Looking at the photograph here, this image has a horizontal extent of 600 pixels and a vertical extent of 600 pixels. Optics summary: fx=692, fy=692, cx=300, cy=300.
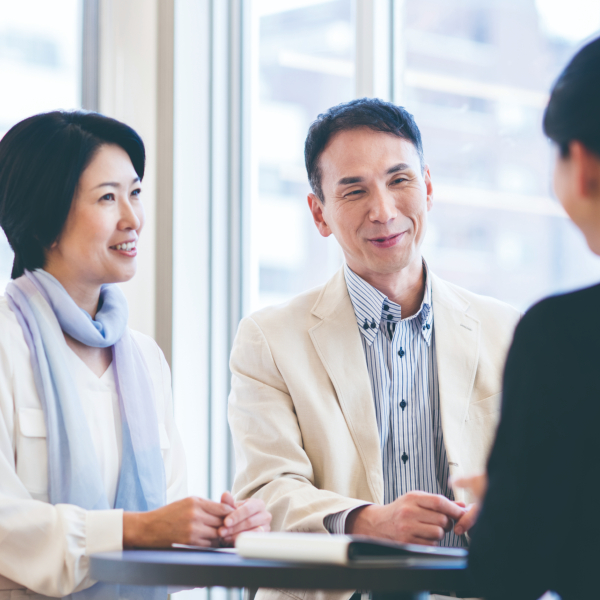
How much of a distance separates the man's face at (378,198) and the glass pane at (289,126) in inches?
31.6

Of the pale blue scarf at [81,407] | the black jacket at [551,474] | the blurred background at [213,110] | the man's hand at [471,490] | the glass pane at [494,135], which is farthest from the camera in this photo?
the blurred background at [213,110]

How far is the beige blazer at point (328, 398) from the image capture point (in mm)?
1694

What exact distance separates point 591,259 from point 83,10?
2.33 m

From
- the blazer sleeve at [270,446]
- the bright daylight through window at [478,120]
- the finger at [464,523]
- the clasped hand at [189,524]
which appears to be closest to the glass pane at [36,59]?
the bright daylight through window at [478,120]

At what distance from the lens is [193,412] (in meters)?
2.84

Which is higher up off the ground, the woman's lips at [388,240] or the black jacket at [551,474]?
the woman's lips at [388,240]

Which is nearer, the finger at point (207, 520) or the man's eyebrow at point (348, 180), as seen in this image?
A: the finger at point (207, 520)

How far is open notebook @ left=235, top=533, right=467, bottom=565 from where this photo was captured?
92 cm

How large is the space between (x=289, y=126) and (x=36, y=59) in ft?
3.55

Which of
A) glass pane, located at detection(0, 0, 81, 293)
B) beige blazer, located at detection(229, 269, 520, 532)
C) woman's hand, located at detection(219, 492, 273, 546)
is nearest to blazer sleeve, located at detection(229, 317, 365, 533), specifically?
beige blazer, located at detection(229, 269, 520, 532)

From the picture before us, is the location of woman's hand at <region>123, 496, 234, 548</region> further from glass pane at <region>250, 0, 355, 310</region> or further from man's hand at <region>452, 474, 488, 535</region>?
glass pane at <region>250, 0, 355, 310</region>

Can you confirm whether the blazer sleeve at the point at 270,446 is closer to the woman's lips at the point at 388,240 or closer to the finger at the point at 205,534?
the finger at the point at 205,534

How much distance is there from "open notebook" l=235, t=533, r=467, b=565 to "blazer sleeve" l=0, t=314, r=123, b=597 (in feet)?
1.54

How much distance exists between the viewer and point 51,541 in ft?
4.43
